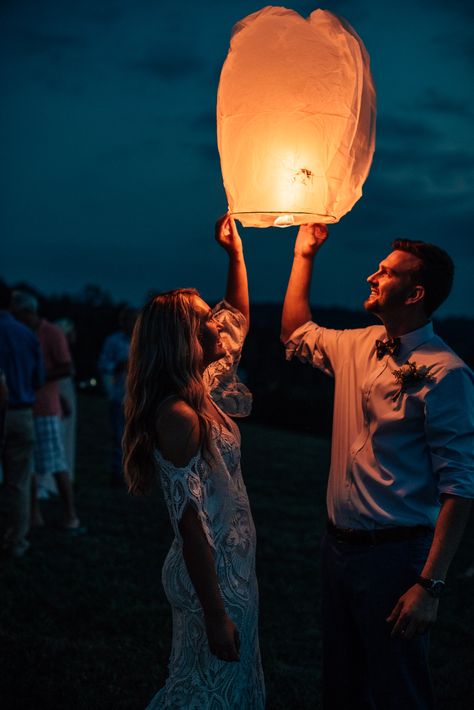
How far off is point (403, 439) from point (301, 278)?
2.74 ft

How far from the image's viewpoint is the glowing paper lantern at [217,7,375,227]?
2.38 m

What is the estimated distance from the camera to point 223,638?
7.66 feet

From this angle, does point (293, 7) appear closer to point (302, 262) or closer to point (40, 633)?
point (302, 262)

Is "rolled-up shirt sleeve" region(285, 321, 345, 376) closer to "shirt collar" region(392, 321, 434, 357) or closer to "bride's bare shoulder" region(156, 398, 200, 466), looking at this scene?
"shirt collar" region(392, 321, 434, 357)

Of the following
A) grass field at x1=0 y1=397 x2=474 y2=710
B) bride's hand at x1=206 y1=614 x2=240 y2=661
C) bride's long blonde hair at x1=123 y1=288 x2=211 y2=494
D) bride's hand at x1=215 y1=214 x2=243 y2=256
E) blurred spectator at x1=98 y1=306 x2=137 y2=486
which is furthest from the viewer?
blurred spectator at x1=98 y1=306 x2=137 y2=486

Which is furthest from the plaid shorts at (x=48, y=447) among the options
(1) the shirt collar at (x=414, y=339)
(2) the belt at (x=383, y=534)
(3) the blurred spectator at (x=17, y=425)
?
(1) the shirt collar at (x=414, y=339)

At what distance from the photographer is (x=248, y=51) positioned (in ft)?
7.98

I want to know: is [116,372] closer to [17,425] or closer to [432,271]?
[17,425]

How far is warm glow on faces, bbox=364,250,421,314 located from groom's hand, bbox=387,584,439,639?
97cm

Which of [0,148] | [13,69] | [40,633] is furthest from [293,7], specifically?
[0,148]

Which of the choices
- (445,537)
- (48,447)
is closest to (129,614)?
(48,447)

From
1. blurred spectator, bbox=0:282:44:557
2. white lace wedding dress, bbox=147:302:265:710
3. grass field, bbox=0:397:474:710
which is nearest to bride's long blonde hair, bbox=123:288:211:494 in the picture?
white lace wedding dress, bbox=147:302:265:710

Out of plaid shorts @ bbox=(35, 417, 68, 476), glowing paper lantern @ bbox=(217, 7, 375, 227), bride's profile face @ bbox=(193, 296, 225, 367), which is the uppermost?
glowing paper lantern @ bbox=(217, 7, 375, 227)

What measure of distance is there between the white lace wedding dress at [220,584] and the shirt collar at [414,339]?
0.67 metres
